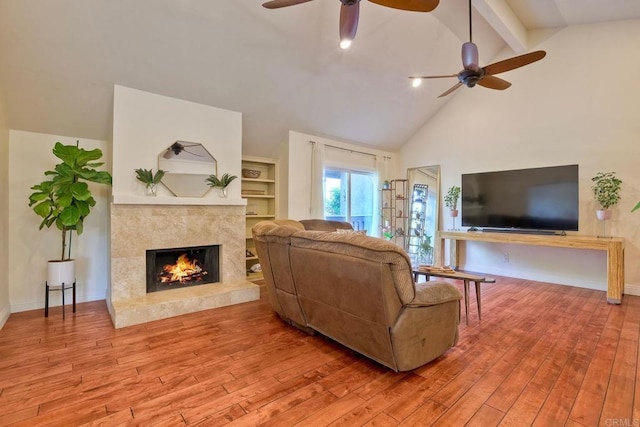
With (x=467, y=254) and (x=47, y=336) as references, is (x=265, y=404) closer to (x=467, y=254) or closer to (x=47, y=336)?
(x=47, y=336)

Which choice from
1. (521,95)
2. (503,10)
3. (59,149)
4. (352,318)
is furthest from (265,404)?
(521,95)

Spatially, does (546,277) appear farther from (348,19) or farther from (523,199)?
(348,19)

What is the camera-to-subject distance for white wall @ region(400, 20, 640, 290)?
4145 mm

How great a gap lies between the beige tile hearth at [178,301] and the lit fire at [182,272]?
0.64ft

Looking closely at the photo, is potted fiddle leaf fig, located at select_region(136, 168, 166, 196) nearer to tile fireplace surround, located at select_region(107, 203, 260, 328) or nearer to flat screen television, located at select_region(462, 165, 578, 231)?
tile fireplace surround, located at select_region(107, 203, 260, 328)

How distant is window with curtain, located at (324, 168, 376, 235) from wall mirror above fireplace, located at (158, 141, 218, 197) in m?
2.58

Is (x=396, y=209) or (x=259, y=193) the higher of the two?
(x=259, y=193)

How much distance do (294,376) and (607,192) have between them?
4.79m

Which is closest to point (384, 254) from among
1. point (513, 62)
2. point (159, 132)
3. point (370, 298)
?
point (370, 298)

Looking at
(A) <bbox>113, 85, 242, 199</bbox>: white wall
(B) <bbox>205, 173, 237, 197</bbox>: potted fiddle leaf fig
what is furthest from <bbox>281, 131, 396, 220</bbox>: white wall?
(B) <bbox>205, 173, 237, 197</bbox>: potted fiddle leaf fig

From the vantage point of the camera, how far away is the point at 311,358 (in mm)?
2400

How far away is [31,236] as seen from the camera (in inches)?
139

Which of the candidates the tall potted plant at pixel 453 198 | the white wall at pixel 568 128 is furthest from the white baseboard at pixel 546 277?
the tall potted plant at pixel 453 198

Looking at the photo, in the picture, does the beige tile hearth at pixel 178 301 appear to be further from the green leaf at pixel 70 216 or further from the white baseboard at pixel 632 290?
the white baseboard at pixel 632 290
